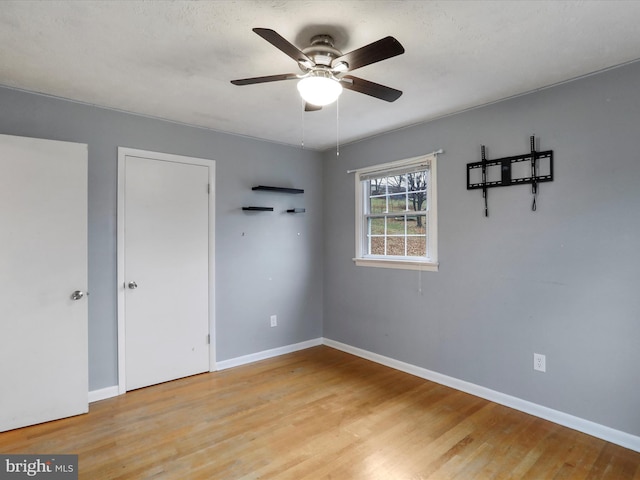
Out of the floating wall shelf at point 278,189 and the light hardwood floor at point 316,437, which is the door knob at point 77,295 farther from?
the floating wall shelf at point 278,189

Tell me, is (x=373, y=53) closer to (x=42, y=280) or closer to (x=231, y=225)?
(x=231, y=225)

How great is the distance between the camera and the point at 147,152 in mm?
3219

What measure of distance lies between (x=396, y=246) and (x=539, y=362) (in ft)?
5.43

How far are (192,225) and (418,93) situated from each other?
2375 millimetres

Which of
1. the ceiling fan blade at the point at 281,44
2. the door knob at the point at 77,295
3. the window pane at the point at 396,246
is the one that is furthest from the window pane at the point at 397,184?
the door knob at the point at 77,295

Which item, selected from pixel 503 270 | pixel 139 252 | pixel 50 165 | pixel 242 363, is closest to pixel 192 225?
pixel 139 252

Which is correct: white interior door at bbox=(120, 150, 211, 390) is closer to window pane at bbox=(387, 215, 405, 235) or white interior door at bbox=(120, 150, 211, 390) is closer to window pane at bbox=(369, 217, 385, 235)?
window pane at bbox=(369, 217, 385, 235)

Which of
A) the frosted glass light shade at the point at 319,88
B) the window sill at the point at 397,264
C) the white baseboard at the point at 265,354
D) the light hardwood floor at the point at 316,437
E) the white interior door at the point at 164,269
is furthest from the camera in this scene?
the white baseboard at the point at 265,354

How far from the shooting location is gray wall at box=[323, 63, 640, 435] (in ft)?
7.54

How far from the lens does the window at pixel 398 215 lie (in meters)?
3.42

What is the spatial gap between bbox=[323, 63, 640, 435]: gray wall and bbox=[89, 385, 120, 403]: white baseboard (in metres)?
2.61

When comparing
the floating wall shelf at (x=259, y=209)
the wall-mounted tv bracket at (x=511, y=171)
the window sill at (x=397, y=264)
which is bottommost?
the window sill at (x=397, y=264)

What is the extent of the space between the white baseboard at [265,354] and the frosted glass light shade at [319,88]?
2875 mm

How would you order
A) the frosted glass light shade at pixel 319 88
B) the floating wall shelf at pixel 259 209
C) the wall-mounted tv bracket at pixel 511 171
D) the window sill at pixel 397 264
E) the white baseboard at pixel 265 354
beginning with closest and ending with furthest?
the frosted glass light shade at pixel 319 88, the wall-mounted tv bracket at pixel 511 171, the window sill at pixel 397 264, the white baseboard at pixel 265 354, the floating wall shelf at pixel 259 209
